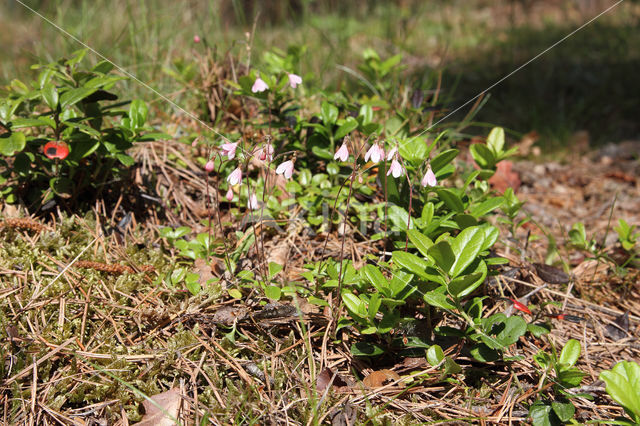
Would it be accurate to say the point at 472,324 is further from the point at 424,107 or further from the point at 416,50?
the point at 416,50

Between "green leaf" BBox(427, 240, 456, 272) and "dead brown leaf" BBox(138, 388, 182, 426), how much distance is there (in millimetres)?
1044

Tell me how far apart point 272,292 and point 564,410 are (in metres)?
1.12

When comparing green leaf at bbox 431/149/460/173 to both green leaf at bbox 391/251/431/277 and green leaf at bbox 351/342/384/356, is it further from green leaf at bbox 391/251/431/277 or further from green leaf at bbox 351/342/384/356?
green leaf at bbox 351/342/384/356

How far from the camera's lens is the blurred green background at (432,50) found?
384 centimetres

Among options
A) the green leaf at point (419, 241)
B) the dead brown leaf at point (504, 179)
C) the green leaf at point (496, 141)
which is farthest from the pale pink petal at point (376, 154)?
the dead brown leaf at point (504, 179)

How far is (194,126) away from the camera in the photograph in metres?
3.19

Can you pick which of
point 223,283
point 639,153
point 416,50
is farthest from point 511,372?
point 416,50

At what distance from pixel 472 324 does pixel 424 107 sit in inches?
71.1

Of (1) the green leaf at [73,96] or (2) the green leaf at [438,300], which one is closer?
(2) the green leaf at [438,300]

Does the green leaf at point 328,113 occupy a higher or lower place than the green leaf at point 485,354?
higher

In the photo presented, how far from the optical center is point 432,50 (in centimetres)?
669

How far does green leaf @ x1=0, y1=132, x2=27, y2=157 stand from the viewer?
2.02 metres

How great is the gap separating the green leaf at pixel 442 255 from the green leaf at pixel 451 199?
0.48 meters

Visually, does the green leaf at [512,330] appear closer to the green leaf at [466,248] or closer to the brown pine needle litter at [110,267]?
the green leaf at [466,248]
